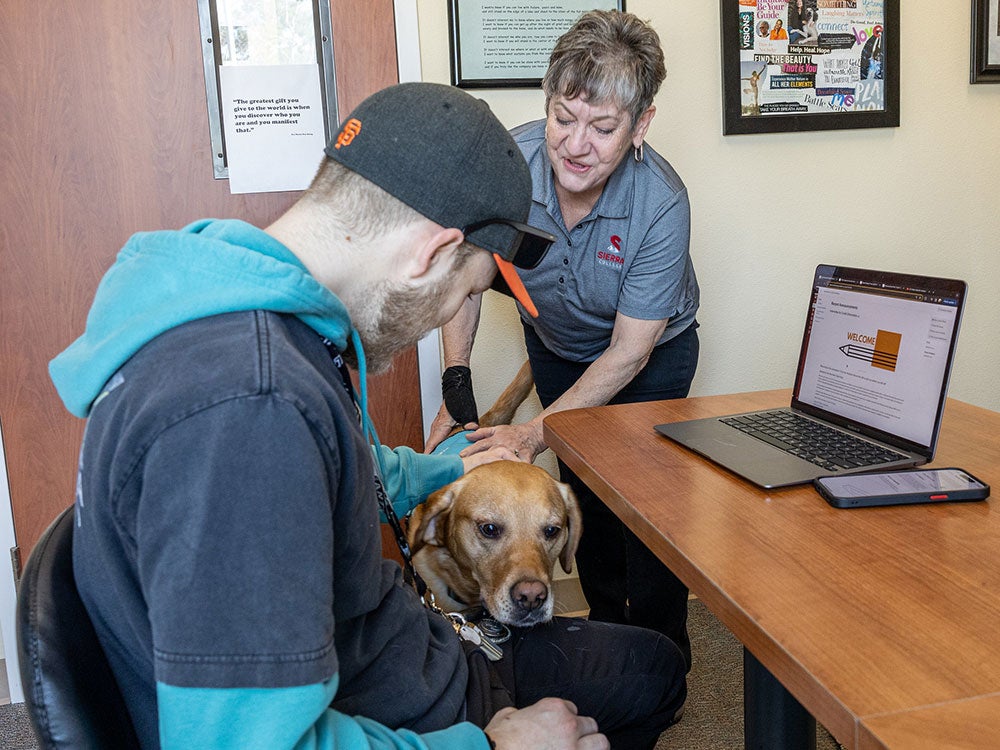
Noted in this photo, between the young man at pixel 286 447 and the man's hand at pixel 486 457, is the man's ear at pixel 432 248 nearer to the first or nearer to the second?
the young man at pixel 286 447

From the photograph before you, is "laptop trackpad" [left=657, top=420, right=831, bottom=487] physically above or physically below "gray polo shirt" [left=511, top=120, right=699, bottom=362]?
below

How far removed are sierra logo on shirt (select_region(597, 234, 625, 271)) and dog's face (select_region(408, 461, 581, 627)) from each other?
52 cm

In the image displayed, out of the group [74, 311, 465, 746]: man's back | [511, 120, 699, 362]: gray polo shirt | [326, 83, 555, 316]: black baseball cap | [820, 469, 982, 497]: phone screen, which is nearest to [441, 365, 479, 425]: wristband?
[511, 120, 699, 362]: gray polo shirt

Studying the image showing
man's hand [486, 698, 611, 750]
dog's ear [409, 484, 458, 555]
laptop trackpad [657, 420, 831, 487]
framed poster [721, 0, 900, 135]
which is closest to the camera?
man's hand [486, 698, 611, 750]

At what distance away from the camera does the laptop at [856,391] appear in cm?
123

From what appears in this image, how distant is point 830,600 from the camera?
33.5 inches

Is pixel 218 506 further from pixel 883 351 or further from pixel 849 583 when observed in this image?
pixel 883 351

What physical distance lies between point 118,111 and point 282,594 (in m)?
2.01

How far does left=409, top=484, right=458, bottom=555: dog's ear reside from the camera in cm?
172

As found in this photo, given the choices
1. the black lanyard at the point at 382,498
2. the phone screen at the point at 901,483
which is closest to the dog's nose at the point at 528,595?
the black lanyard at the point at 382,498

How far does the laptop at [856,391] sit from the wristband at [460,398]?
71 cm

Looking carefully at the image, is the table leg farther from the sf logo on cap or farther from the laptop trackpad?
the sf logo on cap

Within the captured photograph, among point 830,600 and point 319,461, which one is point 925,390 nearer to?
point 830,600

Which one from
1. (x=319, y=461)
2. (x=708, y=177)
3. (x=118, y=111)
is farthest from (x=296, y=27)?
(x=319, y=461)
